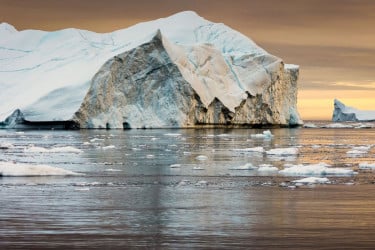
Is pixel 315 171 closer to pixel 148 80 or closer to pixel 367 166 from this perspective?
pixel 367 166

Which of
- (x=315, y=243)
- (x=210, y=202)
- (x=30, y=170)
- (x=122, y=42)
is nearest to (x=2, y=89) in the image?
(x=122, y=42)

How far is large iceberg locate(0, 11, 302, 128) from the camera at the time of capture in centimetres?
5278

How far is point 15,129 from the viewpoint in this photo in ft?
191

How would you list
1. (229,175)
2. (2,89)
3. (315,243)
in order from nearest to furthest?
(315,243)
(229,175)
(2,89)

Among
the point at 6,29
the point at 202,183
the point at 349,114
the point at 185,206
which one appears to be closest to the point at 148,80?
the point at 6,29

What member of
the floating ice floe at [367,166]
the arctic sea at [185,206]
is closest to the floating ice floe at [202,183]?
the arctic sea at [185,206]

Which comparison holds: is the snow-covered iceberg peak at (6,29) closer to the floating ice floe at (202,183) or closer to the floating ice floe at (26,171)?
the floating ice floe at (26,171)

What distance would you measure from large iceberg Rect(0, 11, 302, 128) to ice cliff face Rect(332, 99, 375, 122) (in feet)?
111

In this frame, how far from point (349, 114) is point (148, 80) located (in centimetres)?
5314

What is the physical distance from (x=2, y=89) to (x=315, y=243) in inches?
2215

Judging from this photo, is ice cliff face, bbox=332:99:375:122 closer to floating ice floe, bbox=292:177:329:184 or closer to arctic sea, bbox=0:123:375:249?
arctic sea, bbox=0:123:375:249

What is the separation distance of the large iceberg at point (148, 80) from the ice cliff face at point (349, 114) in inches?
1329

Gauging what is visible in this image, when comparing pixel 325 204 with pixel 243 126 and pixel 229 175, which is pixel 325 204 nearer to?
pixel 229 175

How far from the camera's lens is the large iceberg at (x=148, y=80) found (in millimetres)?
52781
